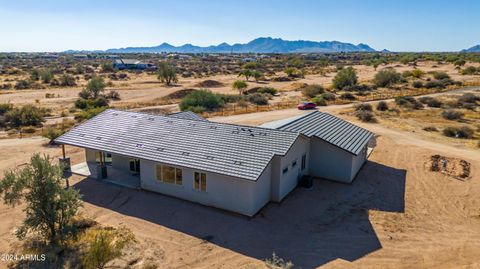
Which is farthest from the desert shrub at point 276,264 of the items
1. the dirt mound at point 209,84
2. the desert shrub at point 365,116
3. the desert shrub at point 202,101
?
the dirt mound at point 209,84

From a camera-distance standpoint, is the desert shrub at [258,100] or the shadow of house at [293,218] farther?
the desert shrub at [258,100]

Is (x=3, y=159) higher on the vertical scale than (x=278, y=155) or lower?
lower

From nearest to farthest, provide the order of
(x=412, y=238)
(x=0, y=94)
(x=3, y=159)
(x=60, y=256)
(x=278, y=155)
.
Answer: (x=60, y=256)
(x=412, y=238)
(x=278, y=155)
(x=3, y=159)
(x=0, y=94)

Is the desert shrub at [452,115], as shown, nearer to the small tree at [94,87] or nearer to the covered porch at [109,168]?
the covered porch at [109,168]

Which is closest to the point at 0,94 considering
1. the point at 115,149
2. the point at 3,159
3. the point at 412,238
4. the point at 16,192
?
the point at 3,159

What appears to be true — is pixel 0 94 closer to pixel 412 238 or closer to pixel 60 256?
pixel 60 256
